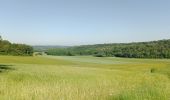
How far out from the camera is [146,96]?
24.6 feet

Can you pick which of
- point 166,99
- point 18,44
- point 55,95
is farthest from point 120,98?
point 18,44

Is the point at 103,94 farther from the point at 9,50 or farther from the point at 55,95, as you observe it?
the point at 9,50

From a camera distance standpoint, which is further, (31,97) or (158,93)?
(158,93)

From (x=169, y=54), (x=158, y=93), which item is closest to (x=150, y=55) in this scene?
(x=169, y=54)

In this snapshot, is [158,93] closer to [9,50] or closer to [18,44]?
[9,50]

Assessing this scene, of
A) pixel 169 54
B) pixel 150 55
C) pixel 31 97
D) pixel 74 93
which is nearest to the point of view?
pixel 31 97

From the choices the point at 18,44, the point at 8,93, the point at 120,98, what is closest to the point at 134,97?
the point at 120,98

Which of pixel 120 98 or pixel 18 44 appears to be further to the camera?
pixel 18 44

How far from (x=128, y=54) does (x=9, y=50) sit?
173 feet

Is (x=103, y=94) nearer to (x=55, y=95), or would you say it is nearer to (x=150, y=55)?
(x=55, y=95)

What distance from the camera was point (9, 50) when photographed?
401 feet

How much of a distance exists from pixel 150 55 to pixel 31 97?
123 metres

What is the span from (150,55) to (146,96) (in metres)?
122

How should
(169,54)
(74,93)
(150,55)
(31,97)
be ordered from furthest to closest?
(150,55)
(169,54)
(74,93)
(31,97)
